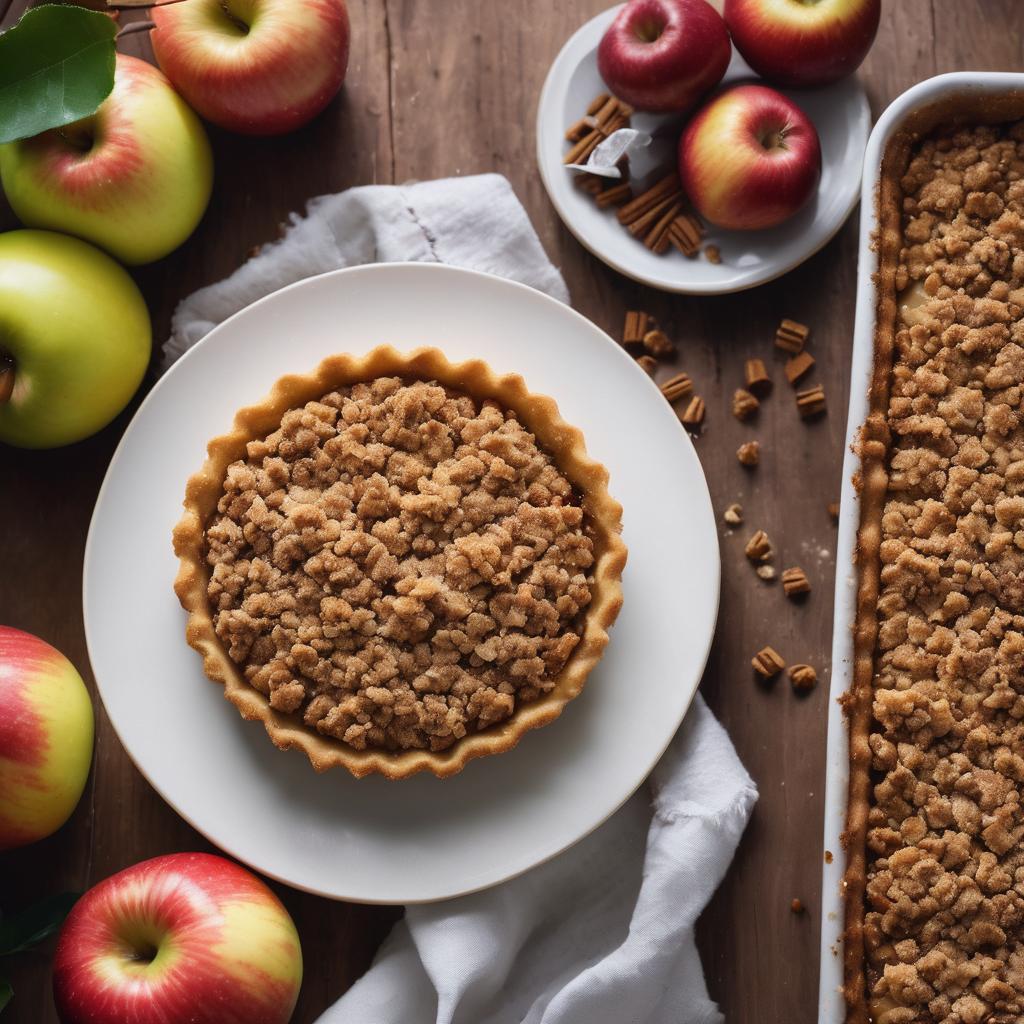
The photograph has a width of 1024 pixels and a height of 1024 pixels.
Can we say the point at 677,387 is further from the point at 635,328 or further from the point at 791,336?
the point at 791,336

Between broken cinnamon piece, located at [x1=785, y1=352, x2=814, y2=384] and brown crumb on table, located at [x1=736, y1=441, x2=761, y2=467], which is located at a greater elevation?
broken cinnamon piece, located at [x1=785, y1=352, x2=814, y2=384]

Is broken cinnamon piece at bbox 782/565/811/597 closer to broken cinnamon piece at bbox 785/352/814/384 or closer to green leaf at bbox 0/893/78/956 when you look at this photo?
broken cinnamon piece at bbox 785/352/814/384

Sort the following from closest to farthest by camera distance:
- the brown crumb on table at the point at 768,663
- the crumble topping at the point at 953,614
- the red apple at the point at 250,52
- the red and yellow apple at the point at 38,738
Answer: the crumble topping at the point at 953,614, the red and yellow apple at the point at 38,738, the red apple at the point at 250,52, the brown crumb on table at the point at 768,663

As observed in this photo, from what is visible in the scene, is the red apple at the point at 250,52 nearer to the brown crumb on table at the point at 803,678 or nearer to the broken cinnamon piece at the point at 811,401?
the broken cinnamon piece at the point at 811,401

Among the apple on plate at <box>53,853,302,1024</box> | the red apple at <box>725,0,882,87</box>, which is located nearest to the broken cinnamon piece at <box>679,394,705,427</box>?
the red apple at <box>725,0,882,87</box>

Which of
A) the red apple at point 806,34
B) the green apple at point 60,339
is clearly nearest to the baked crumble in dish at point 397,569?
the green apple at point 60,339

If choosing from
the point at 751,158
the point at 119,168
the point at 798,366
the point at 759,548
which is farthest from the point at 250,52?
the point at 759,548
